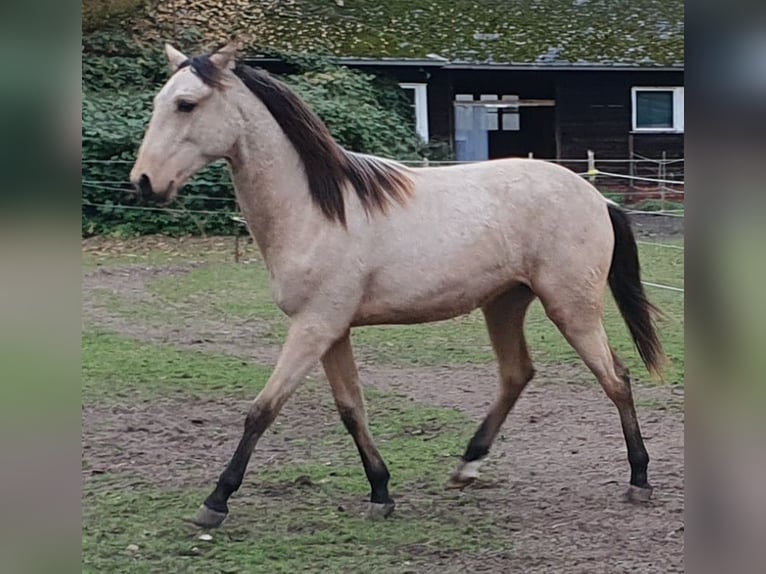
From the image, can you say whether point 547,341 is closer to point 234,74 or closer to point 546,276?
point 546,276

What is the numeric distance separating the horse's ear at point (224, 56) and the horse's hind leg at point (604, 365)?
1.65m

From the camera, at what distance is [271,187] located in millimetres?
3518

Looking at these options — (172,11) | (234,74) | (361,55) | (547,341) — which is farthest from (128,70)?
(234,74)

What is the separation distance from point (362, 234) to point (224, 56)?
2.84 ft

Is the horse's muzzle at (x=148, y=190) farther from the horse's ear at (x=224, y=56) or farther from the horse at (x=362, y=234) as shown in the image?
the horse's ear at (x=224, y=56)

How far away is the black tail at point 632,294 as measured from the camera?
4.07 meters

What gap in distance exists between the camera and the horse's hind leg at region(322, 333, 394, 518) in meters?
3.69

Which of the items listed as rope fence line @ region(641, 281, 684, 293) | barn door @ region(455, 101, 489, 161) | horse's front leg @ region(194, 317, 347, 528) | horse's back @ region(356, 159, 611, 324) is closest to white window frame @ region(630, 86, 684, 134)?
barn door @ region(455, 101, 489, 161)

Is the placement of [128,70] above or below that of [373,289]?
above

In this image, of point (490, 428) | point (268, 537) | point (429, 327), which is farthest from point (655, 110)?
point (268, 537)

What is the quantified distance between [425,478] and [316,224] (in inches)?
55.9
